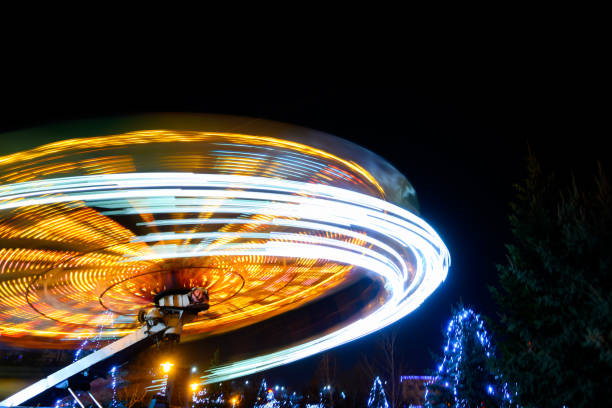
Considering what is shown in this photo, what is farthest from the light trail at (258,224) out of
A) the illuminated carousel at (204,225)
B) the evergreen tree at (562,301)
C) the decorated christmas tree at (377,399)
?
the decorated christmas tree at (377,399)

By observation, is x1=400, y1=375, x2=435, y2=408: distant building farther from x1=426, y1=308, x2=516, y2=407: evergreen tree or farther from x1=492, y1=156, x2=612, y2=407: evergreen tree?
x1=492, y1=156, x2=612, y2=407: evergreen tree

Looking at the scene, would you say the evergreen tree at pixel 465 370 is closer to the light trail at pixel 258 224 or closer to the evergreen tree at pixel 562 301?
the evergreen tree at pixel 562 301

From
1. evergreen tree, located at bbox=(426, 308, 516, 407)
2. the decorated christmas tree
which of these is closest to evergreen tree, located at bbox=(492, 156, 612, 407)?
evergreen tree, located at bbox=(426, 308, 516, 407)

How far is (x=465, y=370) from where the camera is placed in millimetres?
19156

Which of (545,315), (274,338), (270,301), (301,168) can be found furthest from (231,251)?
(545,315)

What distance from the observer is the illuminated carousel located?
224 inches

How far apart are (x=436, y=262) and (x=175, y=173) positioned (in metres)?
5.38

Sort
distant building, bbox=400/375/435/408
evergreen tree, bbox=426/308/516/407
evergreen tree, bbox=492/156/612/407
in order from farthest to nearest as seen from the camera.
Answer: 1. distant building, bbox=400/375/435/408
2. evergreen tree, bbox=426/308/516/407
3. evergreen tree, bbox=492/156/612/407

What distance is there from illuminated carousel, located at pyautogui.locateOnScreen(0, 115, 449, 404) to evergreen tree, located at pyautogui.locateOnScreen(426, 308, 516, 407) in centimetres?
1088

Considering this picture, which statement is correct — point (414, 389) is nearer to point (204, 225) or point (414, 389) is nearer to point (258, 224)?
point (258, 224)

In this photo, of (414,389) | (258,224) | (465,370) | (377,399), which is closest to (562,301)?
(258,224)

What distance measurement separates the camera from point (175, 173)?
18.6ft

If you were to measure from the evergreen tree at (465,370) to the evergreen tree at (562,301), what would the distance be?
919 centimetres

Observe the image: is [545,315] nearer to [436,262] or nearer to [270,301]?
[436,262]
